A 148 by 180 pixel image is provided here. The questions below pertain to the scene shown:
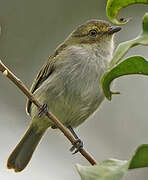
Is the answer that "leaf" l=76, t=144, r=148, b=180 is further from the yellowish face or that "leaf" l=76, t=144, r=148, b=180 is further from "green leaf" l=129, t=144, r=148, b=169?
the yellowish face

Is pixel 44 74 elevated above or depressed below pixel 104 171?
below

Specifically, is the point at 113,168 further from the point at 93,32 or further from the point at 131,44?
the point at 93,32

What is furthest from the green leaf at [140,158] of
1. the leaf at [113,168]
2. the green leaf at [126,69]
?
the green leaf at [126,69]

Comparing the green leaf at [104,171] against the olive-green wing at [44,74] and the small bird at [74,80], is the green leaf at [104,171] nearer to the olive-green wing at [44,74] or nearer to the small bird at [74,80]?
the small bird at [74,80]

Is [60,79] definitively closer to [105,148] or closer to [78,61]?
[78,61]

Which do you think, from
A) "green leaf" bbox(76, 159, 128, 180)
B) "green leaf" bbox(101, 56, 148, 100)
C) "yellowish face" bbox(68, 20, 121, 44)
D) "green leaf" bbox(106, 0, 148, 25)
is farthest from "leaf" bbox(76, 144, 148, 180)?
"yellowish face" bbox(68, 20, 121, 44)

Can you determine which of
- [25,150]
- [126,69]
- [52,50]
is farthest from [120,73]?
[52,50]
